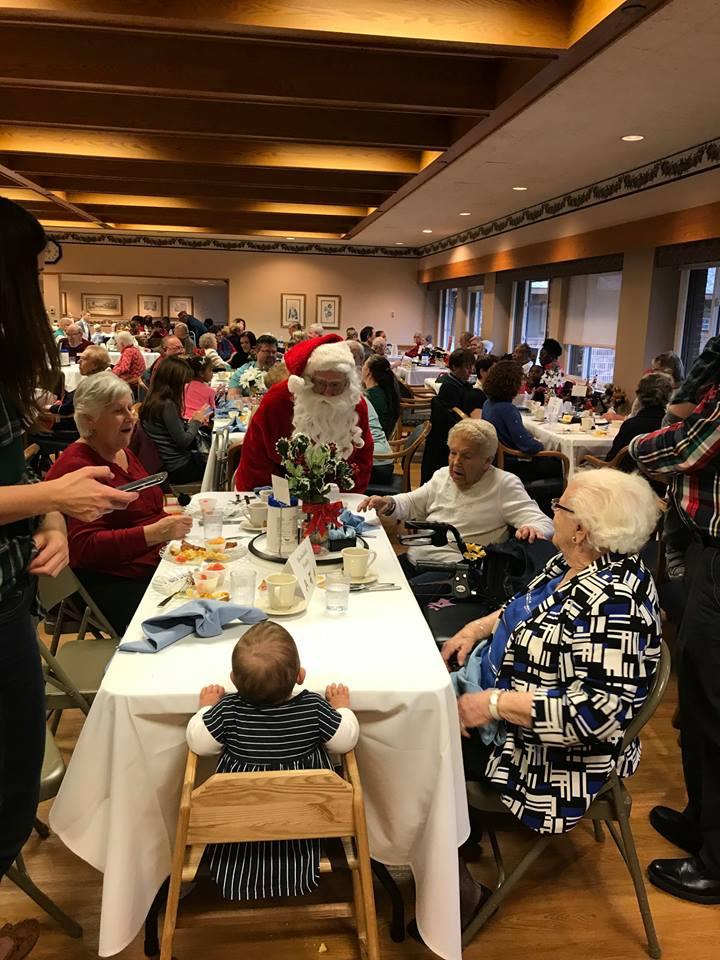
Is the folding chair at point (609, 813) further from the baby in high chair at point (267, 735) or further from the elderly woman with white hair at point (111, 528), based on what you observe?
the elderly woman with white hair at point (111, 528)

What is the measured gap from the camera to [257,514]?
111 inches

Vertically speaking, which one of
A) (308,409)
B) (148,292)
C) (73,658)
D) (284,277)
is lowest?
(73,658)

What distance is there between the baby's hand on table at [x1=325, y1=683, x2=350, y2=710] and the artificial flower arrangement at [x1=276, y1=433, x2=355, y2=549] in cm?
85

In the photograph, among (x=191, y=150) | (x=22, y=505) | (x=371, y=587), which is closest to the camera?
(x=22, y=505)

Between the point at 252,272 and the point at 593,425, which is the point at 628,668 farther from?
the point at 252,272

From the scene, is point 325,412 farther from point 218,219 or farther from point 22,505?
point 218,219

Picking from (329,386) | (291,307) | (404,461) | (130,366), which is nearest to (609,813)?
(329,386)

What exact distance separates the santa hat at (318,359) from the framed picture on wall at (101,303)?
47.4ft

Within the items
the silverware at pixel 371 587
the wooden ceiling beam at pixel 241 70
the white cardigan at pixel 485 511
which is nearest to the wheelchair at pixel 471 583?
the white cardigan at pixel 485 511

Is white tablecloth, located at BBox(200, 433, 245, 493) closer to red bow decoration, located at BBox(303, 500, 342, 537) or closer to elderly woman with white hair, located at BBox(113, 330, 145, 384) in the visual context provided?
red bow decoration, located at BBox(303, 500, 342, 537)

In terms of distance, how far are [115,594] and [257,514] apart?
578mm

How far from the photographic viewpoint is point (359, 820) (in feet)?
4.79

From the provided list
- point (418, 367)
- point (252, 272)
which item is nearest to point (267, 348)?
point (418, 367)

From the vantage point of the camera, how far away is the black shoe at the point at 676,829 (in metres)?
2.33
